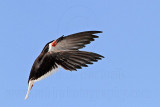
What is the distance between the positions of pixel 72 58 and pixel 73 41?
1350 mm

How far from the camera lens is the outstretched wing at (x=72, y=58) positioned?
20.7 feet

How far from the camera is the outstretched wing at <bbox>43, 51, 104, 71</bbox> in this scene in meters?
6.30

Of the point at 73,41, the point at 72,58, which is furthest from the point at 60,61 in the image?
the point at 73,41

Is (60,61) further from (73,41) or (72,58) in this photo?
(73,41)

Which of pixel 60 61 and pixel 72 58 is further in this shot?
pixel 60 61

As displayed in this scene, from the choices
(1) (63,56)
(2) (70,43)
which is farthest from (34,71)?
(2) (70,43)

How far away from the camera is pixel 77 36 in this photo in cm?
769

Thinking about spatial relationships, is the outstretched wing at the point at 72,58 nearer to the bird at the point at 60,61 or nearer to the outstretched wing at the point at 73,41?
the bird at the point at 60,61

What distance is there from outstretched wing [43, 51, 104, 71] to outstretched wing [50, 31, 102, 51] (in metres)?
1.02

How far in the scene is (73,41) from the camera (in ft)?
25.6

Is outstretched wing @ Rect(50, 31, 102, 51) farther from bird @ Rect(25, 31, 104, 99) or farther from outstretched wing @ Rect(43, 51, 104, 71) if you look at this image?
outstretched wing @ Rect(43, 51, 104, 71)

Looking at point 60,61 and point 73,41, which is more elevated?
point 73,41

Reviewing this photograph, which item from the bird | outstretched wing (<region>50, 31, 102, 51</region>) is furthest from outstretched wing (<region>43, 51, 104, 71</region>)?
outstretched wing (<region>50, 31, 102, 51</region>)

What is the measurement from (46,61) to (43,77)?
41 cm
